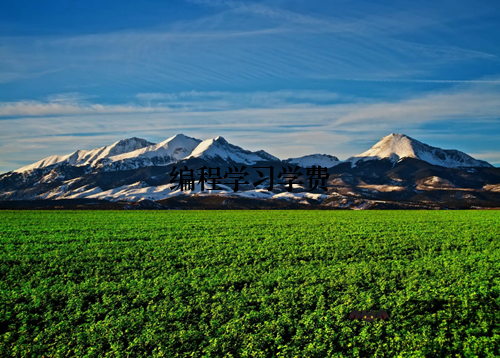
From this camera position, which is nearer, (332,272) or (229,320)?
(229,320)

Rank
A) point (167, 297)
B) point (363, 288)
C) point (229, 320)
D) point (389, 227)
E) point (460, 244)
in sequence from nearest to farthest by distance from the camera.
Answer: point (229, 320) < point (167, 297) < point (363, 288) < point (460, 244) < point (389, 227)

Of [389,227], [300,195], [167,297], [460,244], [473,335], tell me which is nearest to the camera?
[473,335]

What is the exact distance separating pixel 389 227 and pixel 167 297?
102ft

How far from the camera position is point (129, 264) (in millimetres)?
22625

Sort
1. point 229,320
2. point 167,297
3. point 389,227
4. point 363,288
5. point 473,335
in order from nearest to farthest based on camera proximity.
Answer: point 473,335
point 229,320
point 167,297
point 363,288
point 389,227

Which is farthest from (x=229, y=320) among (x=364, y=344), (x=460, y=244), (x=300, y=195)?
(x=300, y=195)

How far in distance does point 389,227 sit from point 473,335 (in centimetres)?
2957

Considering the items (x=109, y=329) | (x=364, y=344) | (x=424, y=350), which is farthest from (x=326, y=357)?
(x=109, y=329)

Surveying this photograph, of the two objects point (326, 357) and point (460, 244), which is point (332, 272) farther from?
point (460, 244)

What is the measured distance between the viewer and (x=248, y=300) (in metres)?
16.0

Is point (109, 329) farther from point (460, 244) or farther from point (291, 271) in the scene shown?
point (460, 244)

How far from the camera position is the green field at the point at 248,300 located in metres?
12.6

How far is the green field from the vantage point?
41.4 ft

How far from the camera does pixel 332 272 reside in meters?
20.0
